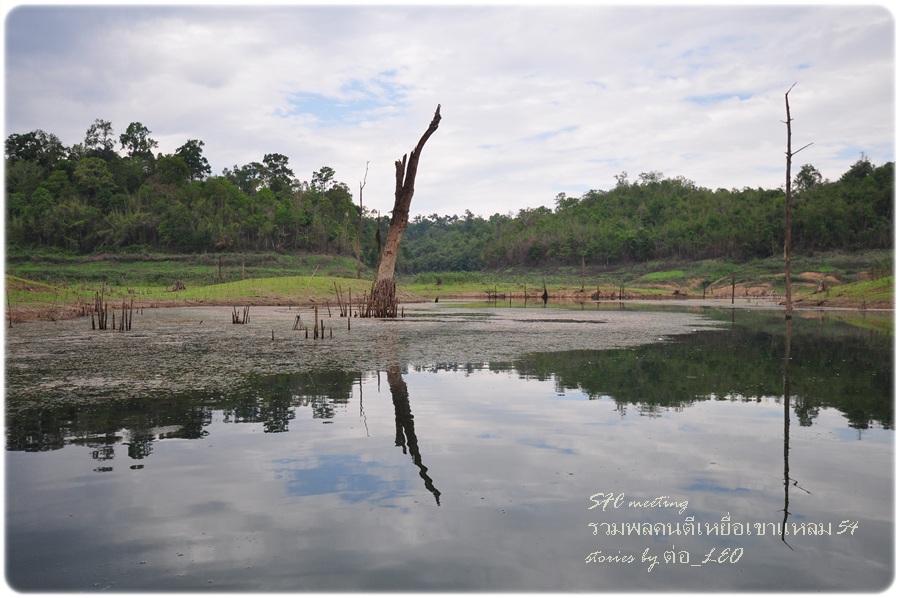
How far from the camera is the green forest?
7338 cm

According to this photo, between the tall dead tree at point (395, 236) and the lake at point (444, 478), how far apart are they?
1423cm

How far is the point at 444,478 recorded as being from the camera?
5.67m

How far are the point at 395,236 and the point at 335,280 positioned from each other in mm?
17451

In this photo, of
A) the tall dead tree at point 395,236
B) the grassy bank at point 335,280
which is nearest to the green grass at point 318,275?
the grassy bank at point 335,280

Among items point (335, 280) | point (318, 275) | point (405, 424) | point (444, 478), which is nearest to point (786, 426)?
point (405, 424)

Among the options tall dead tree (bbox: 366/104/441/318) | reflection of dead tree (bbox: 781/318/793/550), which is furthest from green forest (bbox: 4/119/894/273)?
reflection of dead tree (bbox: 781/318/793/550)

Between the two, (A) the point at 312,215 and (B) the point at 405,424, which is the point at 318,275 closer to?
(A) the point at 312,215

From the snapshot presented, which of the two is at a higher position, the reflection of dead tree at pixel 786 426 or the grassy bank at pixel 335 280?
the grassy bank at pixel 335 280

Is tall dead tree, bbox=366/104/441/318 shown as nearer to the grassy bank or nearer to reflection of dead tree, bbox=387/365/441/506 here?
the grassy bank

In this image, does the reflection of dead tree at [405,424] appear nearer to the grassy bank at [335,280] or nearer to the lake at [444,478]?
the lake at [444,478]

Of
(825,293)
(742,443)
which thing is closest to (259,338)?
(742,443)

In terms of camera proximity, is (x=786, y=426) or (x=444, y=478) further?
(x=786, y=426)

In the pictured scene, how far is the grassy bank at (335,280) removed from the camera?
35969 mm

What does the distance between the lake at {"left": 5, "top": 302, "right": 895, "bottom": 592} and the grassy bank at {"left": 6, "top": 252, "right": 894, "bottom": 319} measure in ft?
63.7
